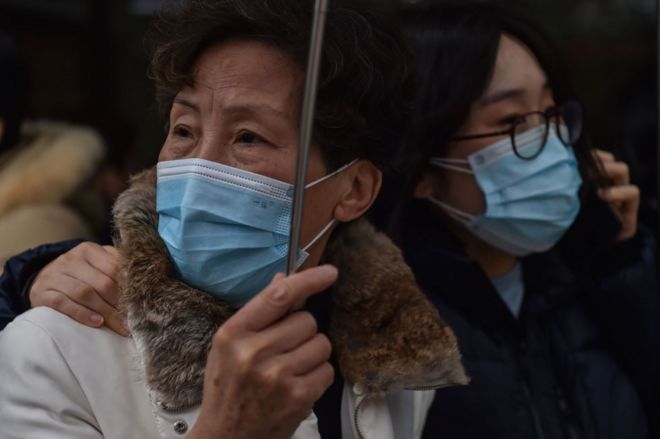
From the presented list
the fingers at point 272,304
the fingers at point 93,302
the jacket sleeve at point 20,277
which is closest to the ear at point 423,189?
the jacket sleeve at point 20,277

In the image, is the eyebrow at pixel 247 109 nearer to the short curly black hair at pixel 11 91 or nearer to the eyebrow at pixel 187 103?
the eyebrow at pixel 187 103

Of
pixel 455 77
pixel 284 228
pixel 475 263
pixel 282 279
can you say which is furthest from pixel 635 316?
pixel 282 279

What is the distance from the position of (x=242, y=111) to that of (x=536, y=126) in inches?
45.3

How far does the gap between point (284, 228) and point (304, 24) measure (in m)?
0.46

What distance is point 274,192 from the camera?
205 centimetres

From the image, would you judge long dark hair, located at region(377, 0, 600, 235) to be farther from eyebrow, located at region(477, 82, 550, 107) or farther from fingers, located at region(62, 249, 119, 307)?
fingers, located at region(62, 249, 119, 307)

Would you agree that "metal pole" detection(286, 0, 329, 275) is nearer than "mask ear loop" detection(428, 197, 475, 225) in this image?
Yes

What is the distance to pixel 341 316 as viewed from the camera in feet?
7.68

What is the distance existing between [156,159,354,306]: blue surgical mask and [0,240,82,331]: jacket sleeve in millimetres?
368

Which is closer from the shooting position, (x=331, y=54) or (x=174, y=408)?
(x=174, y=408)

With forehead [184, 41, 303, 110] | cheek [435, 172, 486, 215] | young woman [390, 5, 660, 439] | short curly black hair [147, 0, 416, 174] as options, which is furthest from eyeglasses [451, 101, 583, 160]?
forehead [184, 41, 303, 110]

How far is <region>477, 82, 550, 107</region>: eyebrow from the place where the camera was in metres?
2.88

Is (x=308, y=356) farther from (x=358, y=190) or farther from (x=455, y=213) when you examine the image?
(x=455, y=213)

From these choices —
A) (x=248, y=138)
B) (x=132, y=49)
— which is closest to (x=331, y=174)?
(x=248, y=138)
